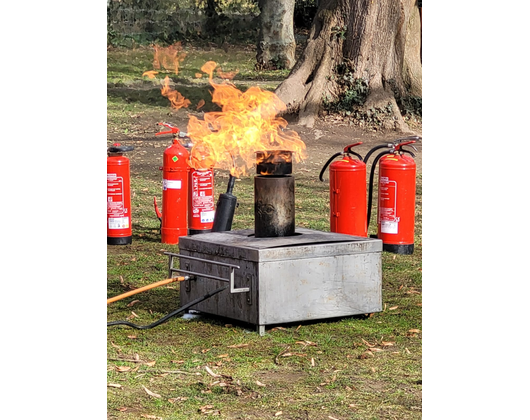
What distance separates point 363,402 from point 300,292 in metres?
1.40

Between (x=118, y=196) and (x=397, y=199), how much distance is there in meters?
2.76

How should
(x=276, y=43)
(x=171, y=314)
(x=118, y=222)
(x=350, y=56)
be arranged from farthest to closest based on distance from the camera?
(x=276, y=43)
(x=350, y=56)
(x=118, y=222)
(x=171, y=314)

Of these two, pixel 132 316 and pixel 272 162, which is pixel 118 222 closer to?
pixel 132 316

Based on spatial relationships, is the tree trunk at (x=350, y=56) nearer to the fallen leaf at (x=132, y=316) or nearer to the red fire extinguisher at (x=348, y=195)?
the red fire extinguisher at (x=348, y=195)

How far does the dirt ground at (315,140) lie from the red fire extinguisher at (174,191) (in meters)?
4.66

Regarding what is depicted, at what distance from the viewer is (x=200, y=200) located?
921 cm

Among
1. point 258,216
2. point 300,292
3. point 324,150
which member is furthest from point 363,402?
point 324,150

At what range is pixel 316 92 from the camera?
54.7 ft

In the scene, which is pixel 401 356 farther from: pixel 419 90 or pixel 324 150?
pixel 419 90

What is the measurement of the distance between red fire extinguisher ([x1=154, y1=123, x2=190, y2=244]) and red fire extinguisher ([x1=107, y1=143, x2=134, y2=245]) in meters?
0.38

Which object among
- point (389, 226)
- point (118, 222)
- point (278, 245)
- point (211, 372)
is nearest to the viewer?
point (211, 372)

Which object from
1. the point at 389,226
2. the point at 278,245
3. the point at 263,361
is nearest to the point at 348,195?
the point at 389,226

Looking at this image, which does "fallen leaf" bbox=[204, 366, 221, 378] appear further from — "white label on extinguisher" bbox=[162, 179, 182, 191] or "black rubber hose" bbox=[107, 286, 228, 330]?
"white label on extinguisher" bbox=[162, 179, 182, 191]

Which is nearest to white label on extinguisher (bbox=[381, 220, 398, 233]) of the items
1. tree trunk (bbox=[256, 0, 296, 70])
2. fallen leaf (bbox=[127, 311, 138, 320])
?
fallen leaf (bbox=[127, 311, 138, 320])
